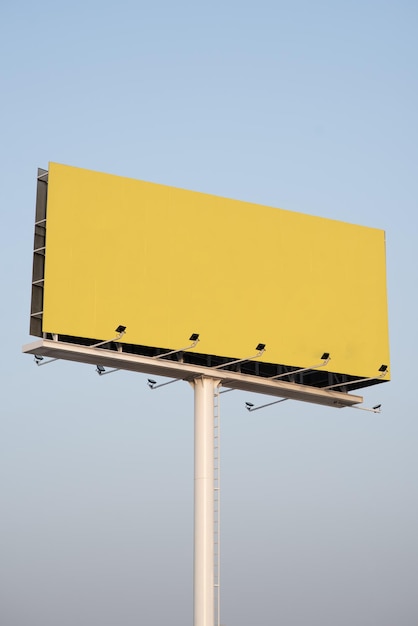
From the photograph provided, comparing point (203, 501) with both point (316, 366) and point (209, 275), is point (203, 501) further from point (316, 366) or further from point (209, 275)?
point (209, 275)

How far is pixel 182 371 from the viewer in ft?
99.5

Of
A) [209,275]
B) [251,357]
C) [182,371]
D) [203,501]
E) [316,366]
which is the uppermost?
[209,275]

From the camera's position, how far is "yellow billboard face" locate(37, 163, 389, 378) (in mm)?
29141

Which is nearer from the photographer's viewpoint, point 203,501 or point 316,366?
point 203,501

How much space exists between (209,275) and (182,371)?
2251mm

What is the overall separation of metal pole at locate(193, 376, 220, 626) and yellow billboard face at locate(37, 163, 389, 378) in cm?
111

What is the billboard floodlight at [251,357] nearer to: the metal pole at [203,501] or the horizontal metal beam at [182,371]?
the horizontal metal beam at [182,371]

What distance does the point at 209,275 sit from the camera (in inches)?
1220

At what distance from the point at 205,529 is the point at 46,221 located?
727 centimetres

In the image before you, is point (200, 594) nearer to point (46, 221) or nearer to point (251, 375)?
point (251, 375)

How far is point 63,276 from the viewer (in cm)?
2883

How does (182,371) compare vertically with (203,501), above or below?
above

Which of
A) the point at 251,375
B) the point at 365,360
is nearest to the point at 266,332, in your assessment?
the point at 251,375

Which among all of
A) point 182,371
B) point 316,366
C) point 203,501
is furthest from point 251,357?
point 203,501
